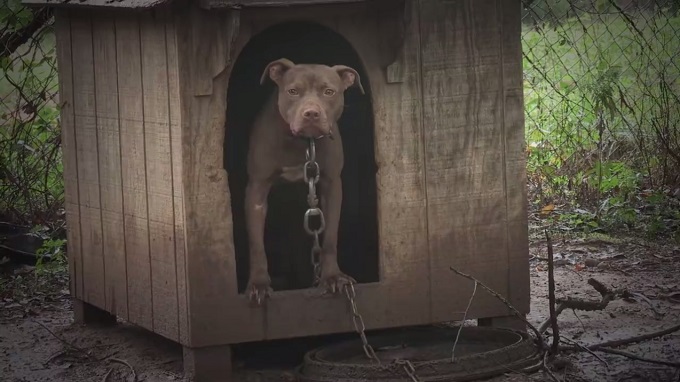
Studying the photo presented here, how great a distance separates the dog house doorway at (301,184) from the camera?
566 cm

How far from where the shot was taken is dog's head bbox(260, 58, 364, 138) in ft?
15.9

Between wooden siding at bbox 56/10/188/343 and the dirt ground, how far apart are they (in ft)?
0.63

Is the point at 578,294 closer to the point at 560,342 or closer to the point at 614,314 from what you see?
the point at 614,314

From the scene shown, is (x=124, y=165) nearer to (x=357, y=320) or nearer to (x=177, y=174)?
(x=177, y=174)

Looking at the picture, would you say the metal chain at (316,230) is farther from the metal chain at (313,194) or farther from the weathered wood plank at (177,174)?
the weathered wood plank at (177,174)

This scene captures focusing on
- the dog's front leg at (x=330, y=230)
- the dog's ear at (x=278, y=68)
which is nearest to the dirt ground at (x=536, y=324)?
the dog's front leg at (x=330, y=230)

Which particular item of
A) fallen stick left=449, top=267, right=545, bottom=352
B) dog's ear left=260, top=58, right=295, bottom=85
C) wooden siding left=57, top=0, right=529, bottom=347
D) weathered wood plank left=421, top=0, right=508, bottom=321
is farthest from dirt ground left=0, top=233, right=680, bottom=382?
dog's ear left=260, top=58, right=295, bottom=85

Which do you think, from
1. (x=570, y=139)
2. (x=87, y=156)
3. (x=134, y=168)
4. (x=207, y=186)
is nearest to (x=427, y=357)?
(x=207, y=186)

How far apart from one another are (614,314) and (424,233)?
1337 mm

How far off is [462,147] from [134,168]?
55.4 inches

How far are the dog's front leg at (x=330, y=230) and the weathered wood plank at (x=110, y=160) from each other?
946 millimetres

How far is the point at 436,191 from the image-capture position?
5.25m

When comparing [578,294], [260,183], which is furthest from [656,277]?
[260,183]

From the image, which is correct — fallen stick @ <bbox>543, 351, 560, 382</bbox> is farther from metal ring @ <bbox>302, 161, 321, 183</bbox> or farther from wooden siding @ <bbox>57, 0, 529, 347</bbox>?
metal ring @ <bbox>302, 161, 321, 183</bbox>
